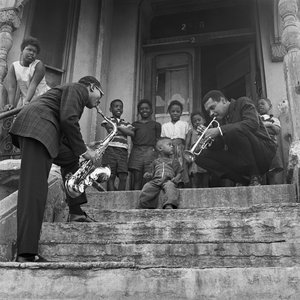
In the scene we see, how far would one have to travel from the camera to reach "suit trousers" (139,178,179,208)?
5.18m

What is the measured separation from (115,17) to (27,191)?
7197mm

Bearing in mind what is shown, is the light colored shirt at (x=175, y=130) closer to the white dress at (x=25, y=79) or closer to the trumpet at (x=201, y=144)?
the trumpet at (x=201, y=144)

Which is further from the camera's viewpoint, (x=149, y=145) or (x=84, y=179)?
(x=149, y=145)

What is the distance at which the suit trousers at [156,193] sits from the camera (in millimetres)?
5183

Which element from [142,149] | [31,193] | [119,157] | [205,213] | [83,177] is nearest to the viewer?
[31,193]

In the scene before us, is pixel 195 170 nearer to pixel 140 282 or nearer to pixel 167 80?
pixel 167 80

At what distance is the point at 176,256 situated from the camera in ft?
10.9

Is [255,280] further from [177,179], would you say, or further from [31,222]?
[177,179]

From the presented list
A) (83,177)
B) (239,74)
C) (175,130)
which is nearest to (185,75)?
(239,74)

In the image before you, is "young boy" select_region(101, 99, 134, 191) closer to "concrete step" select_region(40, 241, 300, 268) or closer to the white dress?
the white dress

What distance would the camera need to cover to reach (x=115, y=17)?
982 centimetres

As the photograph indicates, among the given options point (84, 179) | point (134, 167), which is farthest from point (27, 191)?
point (134, 167)

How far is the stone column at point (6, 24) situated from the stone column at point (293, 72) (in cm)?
442

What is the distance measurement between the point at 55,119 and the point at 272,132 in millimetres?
4069
